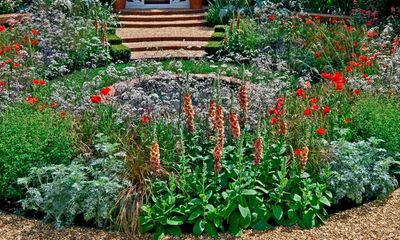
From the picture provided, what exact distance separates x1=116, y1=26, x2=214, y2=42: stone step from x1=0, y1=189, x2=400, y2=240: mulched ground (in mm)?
7837

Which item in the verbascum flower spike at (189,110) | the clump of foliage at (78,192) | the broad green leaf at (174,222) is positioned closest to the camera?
the broad green leaf at (174,222)

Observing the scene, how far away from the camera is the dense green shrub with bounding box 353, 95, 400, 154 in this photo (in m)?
6.28

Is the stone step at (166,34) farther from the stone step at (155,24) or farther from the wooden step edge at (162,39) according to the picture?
the stone step at (155,24)

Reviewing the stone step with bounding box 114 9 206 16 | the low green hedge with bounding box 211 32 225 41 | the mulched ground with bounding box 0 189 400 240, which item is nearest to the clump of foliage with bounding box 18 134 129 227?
the mulched ground with bounding box 0 189 400 240

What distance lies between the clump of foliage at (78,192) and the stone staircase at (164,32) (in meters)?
5.27

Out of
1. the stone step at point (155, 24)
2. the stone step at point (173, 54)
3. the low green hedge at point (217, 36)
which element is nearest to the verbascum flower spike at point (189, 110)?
the stone step at point (173, 54)

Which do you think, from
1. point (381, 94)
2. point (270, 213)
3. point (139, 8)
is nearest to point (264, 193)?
point (270, 213)

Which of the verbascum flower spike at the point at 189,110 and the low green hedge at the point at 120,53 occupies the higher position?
the verbascum flower spike at the point at 189,110

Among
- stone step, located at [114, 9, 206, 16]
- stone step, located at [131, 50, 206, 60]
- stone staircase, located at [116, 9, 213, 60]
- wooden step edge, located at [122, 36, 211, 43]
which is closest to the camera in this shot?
stone step, located at [131, 50, 206, 60]

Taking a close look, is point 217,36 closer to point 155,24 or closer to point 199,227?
point 155,24

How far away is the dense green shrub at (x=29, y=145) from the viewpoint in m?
5.87

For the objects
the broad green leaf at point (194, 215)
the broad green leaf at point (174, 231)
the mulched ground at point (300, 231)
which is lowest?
the mulched ground at point (300, 231)

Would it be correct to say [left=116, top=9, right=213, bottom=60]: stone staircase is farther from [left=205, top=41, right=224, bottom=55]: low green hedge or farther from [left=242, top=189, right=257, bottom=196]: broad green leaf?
[left=242, top=189, right=257, bottom=196]: broad green leaf

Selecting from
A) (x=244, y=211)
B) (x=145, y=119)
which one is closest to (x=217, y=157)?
(x=244, y=211)
